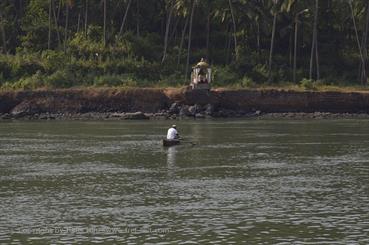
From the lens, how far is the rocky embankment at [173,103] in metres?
98.9

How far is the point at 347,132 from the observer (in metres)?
74.5

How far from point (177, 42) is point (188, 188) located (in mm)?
78696

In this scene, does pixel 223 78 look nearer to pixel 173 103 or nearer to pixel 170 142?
pixel 173 103

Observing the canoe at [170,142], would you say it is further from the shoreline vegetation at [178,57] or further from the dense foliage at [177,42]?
the dense foliage at [177,42]

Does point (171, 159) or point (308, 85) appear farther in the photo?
point (308, 85)

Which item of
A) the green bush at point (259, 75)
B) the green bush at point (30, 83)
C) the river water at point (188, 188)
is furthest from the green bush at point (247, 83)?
the river water at point (188, 188)

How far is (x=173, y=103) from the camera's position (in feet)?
326

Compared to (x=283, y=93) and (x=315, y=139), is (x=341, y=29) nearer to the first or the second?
(x=283, y=93)

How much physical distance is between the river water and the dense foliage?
110 ft

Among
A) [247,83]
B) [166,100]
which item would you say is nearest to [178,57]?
[247,83]

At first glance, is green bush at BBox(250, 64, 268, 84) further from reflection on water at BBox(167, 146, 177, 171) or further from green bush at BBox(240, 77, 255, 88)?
reflection on water at BBox(167, 146, 177, 171)

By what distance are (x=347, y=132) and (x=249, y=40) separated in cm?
4530

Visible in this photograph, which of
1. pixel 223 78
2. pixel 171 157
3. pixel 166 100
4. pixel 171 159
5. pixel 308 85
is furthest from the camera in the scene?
pixel 223 78

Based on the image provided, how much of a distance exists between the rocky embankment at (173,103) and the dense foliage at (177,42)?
3231 millimetres
